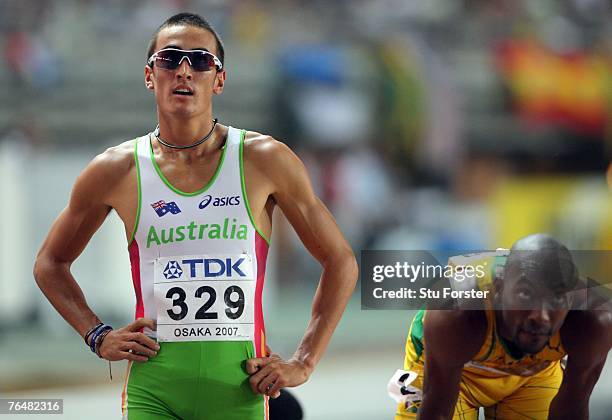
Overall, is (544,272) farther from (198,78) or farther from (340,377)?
(340,377)

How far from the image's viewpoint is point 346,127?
348 inches

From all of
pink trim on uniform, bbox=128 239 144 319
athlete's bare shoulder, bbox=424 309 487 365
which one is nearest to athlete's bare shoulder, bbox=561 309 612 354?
athlete's bare shoulder, bbox=424 309 487 365

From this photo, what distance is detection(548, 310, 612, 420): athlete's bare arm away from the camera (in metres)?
3.54

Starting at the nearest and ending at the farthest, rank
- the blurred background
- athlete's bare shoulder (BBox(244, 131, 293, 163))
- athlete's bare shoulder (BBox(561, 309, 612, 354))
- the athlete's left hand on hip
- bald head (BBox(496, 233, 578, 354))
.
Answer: the athlete's left hand on hip, athlete's bare shoulder (BBox(244, 131, 293, 163)), bald head (BBox(496, 233, 578, 354)), athlete's bare shoulder (BBox(561, 309, 612, 354)), the blurred background

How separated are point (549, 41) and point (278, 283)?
3.57m

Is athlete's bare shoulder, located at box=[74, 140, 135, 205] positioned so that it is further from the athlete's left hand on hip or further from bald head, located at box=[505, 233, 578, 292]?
bald head, located at box=[505, 233, 578, 292]

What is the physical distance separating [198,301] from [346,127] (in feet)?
19.1

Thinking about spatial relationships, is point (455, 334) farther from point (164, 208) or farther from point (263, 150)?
point (164, 208)

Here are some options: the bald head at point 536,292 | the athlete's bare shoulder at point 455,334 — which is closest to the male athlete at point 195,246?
the athlete's bare shoulder at point 455,334

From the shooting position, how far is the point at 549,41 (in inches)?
365

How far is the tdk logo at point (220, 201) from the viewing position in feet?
10.5

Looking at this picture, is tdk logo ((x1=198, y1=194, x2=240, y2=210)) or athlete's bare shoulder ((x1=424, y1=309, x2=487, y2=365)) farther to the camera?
athlete's bare shoulder ((x1=424, y1=309, x2=487, y2=365))

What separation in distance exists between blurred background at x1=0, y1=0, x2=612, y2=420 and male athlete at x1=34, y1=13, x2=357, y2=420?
329 cm
